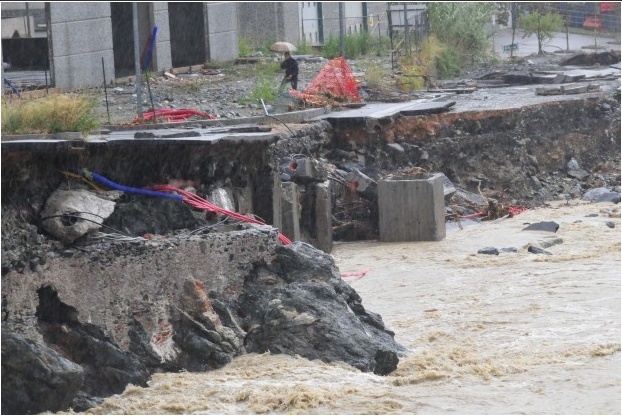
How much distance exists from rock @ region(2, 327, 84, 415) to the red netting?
13480 mm

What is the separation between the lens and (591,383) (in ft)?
32.9

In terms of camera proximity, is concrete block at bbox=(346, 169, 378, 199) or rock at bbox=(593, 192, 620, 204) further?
rock at bbox=(593, 192, 620, 204)

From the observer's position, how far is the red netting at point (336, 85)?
73.4 feet

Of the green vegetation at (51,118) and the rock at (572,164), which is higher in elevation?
the green vegetation at (51,118)

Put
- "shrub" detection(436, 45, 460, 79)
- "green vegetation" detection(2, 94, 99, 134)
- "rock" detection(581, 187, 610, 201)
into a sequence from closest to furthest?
"green vegetation" detection(2, 94, 99, 134), "rock" detection(581, 187, 610, 201), "shrub" detection(436, 45, 460, 79)

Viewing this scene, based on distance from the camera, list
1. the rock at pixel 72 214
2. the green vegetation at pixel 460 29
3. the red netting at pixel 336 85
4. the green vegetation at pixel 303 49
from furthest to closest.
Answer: the green vegetation at pixel 460 29, the green vegetation at pixel 303 49, the red netting at pixel 336 85, the rock at pixel 72 214

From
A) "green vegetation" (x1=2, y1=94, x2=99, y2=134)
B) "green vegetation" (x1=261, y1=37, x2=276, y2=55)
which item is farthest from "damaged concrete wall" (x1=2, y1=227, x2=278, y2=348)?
"green vegetation" (x1=261, y1=37, x2=276, y2=55)

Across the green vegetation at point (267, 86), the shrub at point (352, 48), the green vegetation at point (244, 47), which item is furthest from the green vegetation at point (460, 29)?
the green vegetation at point (267, 86)

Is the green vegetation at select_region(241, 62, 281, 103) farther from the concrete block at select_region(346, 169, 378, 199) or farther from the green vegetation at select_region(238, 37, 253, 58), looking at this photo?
the green vegetation at select_region(238, 37, 253, 58)

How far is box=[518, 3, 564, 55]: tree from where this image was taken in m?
41.7

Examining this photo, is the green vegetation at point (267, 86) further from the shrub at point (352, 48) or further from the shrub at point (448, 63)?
the shrub at point (448, 63)

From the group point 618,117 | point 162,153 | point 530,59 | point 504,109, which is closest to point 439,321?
point 162,153

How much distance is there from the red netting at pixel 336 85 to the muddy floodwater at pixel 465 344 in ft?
15.4

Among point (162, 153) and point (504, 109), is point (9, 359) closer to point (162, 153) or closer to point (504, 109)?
point (162, 153)
